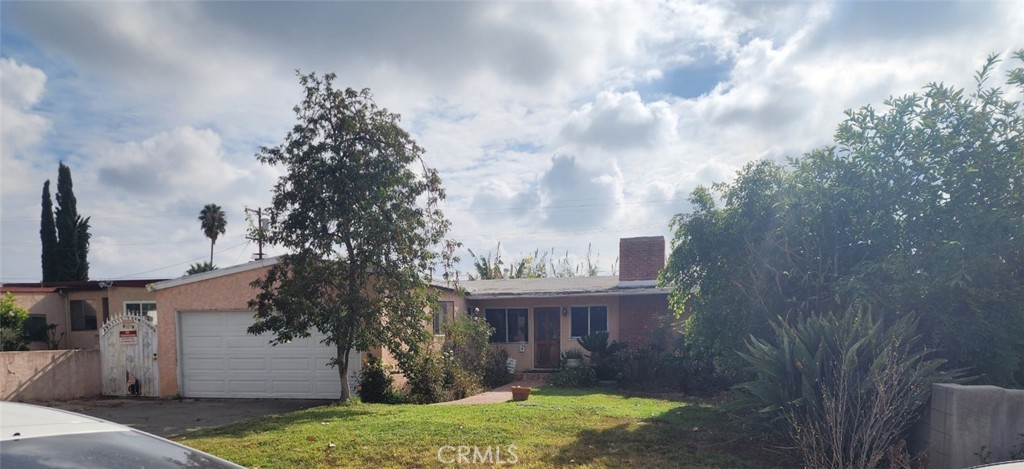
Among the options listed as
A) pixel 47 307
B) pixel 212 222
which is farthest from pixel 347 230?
pixel 212 222

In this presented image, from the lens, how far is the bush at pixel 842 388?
6.47 meters

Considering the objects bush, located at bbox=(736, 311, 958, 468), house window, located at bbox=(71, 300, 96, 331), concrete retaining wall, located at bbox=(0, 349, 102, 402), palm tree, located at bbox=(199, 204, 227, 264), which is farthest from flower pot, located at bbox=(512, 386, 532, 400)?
palm tree, located at bbox=(199, 204, 227, 264)

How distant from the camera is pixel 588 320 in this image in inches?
809

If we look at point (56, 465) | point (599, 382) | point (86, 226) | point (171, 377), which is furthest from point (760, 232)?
point (86, 226)

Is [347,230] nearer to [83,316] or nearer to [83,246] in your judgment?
[83,316]

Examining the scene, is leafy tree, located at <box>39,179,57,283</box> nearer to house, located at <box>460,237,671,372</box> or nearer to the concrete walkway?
house, located at <box>460,237,671,372</box>

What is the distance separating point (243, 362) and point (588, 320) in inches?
410

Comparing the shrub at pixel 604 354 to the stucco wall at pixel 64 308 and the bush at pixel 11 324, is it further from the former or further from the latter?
the bush at pixel 11 324

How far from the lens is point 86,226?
31.9m

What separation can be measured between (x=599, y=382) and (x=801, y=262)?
28.3 feet

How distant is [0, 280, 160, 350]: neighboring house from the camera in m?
20.6

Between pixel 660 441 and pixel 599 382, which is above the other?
pixel 660 441

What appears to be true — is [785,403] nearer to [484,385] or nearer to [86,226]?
[484,385]

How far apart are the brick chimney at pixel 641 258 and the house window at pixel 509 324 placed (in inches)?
143
